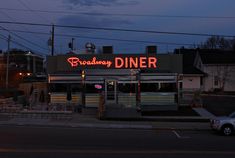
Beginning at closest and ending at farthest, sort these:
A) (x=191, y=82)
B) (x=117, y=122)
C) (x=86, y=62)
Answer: (x=117, y=122)
(x=86, y=62)
(x=191, y=82)

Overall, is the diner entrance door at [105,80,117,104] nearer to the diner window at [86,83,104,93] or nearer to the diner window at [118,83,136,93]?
the diner window at [118,83,136,93]

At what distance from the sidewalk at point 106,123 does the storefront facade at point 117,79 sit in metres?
6.03

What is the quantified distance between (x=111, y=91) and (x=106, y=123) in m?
8.79

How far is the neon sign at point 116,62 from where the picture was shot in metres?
41.0

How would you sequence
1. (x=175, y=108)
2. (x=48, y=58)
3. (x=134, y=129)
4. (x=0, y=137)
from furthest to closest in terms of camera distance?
(x=48, y=58), (x=175, y=108), (x=134, y=129), (x=0, y=137)

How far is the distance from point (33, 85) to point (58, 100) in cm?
1267

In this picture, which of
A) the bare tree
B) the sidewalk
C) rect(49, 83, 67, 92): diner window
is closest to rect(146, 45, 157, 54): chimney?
rect(49, 83, 67, 92): diner window

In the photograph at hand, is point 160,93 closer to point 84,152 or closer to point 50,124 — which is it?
point 50,124

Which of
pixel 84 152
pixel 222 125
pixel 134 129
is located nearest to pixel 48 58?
pixel 134 129

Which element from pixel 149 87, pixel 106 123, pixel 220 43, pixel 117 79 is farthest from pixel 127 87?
pixel 220 43

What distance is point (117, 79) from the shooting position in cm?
3909

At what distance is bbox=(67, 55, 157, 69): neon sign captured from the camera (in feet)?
134

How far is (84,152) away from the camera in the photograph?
606 inches

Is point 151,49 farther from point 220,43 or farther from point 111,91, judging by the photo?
point 220,43
